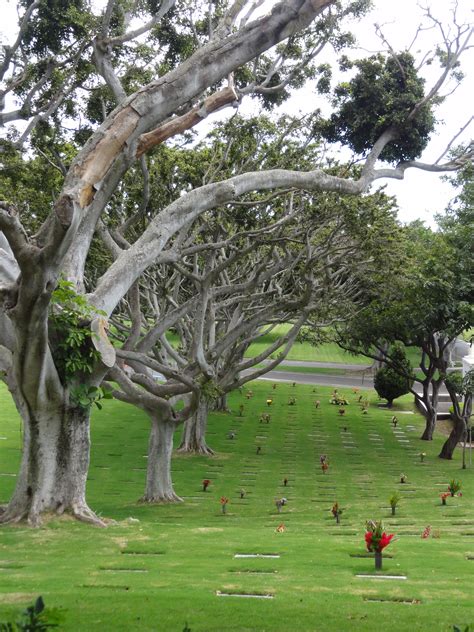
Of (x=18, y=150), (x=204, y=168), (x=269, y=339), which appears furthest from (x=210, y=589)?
(x=269, y=339)

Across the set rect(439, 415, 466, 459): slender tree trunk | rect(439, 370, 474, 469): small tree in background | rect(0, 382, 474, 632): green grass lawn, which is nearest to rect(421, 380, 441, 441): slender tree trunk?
rect(439, 370, 474, 469): small tree in background

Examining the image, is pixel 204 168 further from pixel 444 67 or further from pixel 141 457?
pixel 141 457

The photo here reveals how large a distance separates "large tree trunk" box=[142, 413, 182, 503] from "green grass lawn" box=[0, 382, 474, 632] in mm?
533

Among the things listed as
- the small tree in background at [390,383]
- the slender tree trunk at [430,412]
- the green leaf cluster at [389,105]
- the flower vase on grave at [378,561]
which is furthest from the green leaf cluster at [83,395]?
the small tree in background at [390,383]

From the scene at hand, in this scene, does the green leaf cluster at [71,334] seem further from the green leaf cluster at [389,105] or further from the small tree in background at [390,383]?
the small tree in background at [390,383]

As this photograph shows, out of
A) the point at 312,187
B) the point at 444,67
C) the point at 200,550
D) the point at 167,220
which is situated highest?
the point at 444,67

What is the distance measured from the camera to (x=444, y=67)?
55.7 ft

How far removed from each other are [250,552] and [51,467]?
380 cm

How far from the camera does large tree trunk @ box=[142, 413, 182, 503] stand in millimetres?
19406

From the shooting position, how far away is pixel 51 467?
1290 centimetres

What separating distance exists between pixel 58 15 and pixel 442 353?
2070 centimetres

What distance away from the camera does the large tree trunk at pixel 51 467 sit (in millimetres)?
12789

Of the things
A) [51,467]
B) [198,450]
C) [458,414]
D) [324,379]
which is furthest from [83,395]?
[324,379]

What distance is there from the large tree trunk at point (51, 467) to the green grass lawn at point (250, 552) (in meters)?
0.46
